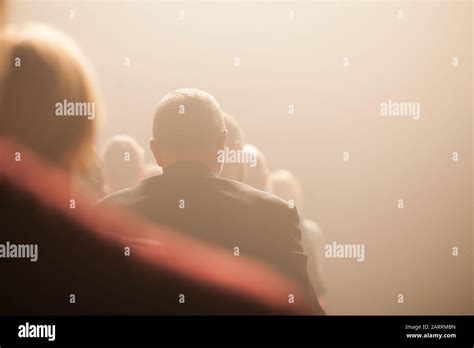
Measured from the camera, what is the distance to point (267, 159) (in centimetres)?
215

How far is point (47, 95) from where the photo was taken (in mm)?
2104

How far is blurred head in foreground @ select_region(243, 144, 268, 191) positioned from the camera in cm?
213

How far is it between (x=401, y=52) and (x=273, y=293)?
964 millimetres

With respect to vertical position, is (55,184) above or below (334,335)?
above

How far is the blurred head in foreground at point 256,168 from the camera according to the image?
213 cm

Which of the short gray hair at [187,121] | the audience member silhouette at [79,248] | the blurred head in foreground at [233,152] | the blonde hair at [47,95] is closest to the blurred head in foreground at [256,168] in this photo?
the blurred head in foreground at [233,152]

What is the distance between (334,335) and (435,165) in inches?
27.5

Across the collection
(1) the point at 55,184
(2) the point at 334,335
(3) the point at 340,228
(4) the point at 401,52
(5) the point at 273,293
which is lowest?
(2) the point at 334,335

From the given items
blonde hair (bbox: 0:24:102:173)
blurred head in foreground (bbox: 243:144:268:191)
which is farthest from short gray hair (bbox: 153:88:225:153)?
blonde hair (bbox: 0:24:102:173)

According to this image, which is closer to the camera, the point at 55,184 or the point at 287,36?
the point at 55,184

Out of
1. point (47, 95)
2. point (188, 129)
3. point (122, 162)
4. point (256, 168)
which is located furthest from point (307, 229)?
point (47, 95)

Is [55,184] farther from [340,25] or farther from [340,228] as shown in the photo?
[340,25]

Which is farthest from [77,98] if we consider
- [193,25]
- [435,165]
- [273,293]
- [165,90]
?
[435,165]

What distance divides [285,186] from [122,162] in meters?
0.56
